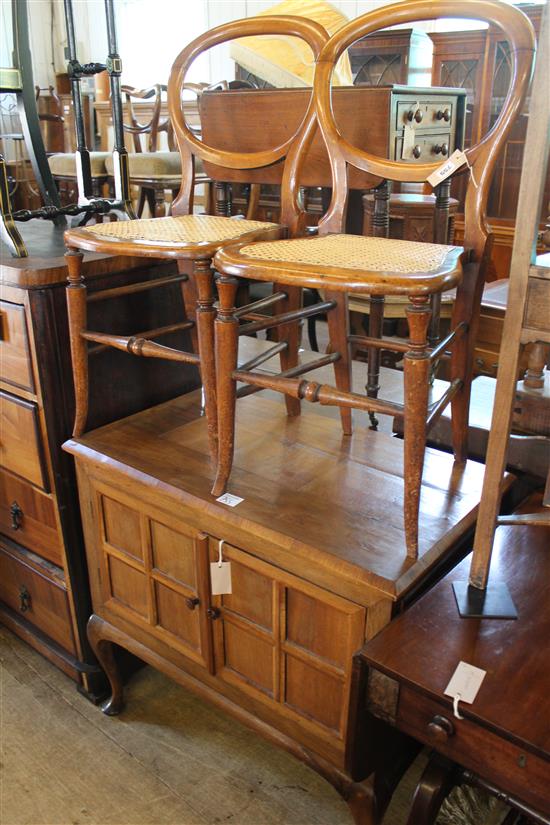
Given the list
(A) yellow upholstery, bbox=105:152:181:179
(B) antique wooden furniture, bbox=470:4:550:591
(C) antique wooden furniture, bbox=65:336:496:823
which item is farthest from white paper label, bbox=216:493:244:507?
(A) yellow upholstery, bbox=105:152:181:179

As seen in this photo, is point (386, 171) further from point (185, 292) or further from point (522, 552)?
point (522, 552)

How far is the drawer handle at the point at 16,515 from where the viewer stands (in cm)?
166

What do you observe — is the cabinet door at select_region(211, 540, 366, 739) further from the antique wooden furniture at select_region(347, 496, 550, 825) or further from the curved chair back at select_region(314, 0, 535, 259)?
the curved chair back at select_region(314, 0, 535, 259)

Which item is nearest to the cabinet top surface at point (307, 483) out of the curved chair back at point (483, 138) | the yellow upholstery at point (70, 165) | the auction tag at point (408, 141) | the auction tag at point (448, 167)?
the curved chair back at point (483, 138)

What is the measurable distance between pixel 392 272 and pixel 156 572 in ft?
2.49

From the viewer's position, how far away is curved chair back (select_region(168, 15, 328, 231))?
1.46m

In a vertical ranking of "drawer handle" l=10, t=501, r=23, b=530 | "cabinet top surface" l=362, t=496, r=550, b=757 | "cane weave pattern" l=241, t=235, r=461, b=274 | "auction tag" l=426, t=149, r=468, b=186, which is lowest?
"drawer handle" l=10, t=501, r=23, b=530

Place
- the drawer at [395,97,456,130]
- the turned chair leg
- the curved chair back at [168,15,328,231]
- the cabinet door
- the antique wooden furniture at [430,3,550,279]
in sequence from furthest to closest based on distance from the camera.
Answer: the antique wooden furniture at [430,3,550,279] < the drawer at [395,97,456,130] < the turned chair leg < the curved chair back at [168,15,328,231] < the cabinet door

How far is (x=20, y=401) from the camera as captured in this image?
149 centimetres

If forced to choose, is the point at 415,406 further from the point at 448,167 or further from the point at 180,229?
the point at 180,229

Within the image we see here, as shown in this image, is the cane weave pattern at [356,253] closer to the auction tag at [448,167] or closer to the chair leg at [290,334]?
the auction tag at [448,167]

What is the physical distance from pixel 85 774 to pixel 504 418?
1.16 m

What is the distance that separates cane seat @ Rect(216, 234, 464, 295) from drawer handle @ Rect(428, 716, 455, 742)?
58cm

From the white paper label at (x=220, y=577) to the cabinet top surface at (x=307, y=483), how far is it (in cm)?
7
